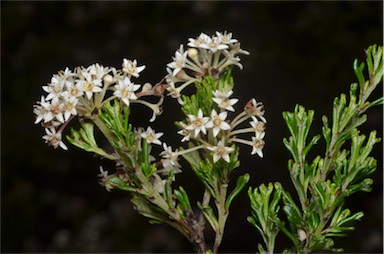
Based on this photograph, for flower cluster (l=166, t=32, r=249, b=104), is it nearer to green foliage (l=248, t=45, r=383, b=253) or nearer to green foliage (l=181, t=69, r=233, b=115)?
green foliage (l=181, t=69, r=233, b=115)

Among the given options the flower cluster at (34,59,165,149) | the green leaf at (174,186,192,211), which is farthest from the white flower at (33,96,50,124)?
the green leaf at (174,186,192,211)

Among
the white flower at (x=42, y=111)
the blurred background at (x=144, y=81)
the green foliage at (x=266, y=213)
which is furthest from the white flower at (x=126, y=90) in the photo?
the blurred background at (x=144, y=81)

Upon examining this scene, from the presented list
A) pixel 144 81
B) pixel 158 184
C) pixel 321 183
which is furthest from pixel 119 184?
pixel 144 81

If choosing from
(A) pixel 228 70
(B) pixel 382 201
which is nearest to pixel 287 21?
(B) pixel 382 201

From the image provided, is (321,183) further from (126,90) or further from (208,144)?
(126,90)

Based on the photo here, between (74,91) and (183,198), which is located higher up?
(74,91)

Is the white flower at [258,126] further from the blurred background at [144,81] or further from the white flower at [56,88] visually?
the blurred background at [144,81]
